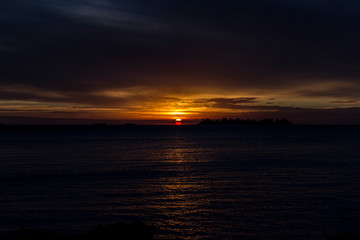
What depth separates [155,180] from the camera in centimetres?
3322

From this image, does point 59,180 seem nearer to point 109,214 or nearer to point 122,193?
point 122,193

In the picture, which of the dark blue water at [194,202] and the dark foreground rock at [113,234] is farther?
the dark blue water at [194,202]

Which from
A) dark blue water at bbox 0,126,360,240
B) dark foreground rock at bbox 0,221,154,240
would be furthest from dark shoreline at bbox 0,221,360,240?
dark blue water at bbox 0,126,360,240

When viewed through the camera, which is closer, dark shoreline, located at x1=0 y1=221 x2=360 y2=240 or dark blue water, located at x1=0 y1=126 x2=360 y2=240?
dark shoreline, located at x1=0 y1=221 x2=360 y2=240

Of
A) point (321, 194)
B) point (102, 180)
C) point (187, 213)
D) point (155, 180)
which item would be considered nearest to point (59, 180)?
point (102, 180)

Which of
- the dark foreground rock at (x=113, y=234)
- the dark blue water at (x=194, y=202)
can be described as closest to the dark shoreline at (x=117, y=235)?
the dark foreground rock at (x=113, y=234)

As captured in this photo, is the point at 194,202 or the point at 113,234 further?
the point at 194,202

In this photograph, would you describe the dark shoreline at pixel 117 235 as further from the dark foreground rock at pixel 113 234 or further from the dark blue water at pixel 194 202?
the dark blue water at pixel 194 202

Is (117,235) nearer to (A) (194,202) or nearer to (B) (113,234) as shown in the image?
(B) (113,234)

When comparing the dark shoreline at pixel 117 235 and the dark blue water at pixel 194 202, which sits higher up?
the dark shoreline at pixel 117 235

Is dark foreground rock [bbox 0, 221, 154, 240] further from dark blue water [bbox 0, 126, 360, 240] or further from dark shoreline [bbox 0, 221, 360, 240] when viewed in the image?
dark blue water [bbox 0, 126, 360, 240]

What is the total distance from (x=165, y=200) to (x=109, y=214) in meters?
4.91

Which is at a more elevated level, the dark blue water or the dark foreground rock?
the dark foreground rock

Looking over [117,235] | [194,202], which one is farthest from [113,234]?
[194,202]
